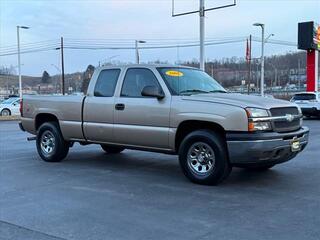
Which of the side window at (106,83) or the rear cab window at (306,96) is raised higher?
the side window at (106,83)

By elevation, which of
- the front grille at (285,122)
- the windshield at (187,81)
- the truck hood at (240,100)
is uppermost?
the windshield at (187,81)

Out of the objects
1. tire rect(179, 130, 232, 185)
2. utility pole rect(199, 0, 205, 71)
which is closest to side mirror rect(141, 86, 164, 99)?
tire rect(179, 130, 232, 185)

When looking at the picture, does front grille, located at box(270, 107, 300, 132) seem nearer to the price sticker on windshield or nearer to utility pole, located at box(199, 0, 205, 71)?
the price sticker on windshield

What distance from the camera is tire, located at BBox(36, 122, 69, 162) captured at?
9.70 meters

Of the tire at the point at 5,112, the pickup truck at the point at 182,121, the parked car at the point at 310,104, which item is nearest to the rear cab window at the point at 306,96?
the parked car at the point at 310,104

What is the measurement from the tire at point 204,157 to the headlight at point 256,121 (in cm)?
58

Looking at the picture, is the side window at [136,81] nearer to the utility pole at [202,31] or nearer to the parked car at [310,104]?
the utility pole at [202,31]

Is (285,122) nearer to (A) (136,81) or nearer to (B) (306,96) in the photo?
(A) (136,81)

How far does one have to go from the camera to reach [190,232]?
16.3 feet

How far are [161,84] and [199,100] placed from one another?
0.88 m

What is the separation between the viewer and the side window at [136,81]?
817cm

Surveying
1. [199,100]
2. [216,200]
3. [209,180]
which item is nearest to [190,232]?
[216,200]

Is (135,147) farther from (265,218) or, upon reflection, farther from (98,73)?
(265,218)

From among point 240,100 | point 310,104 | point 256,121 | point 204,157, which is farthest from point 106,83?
point 310,104
